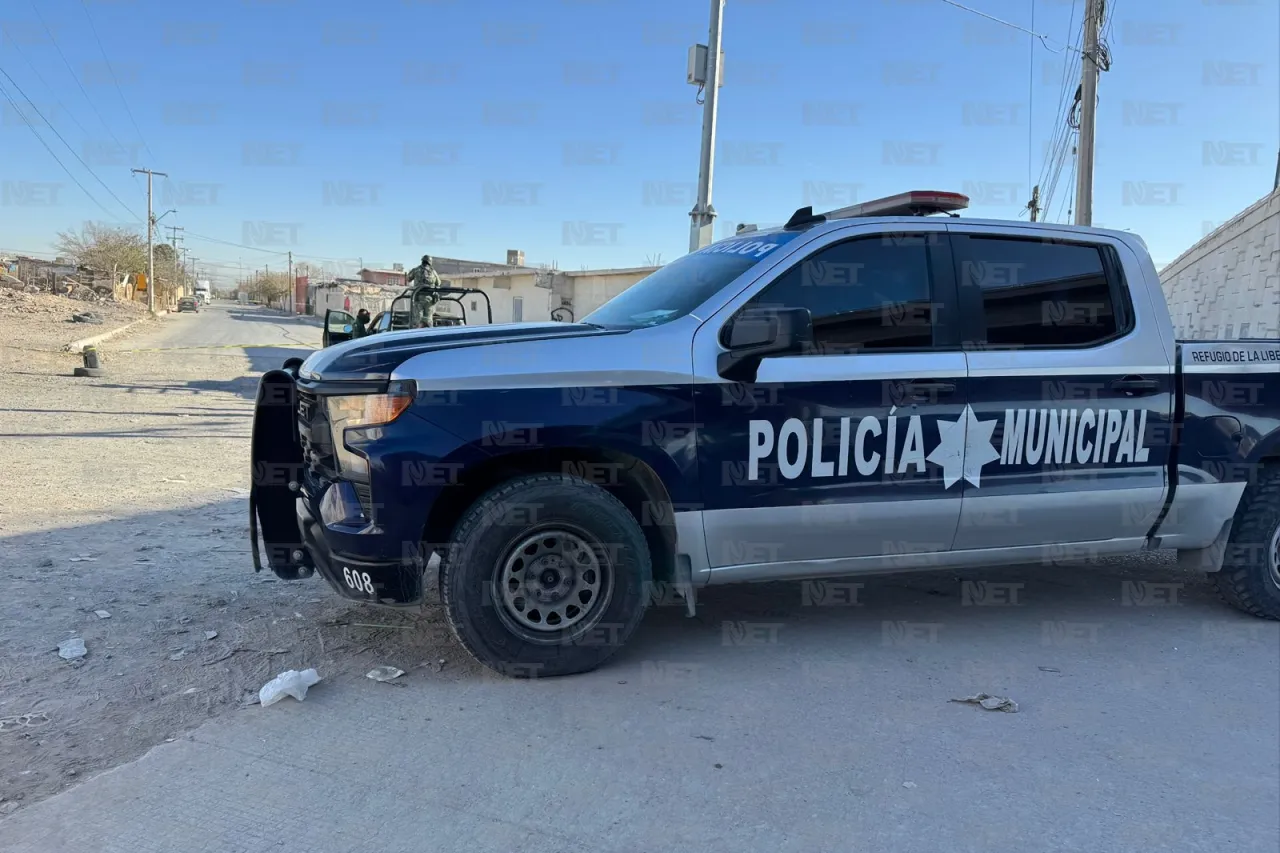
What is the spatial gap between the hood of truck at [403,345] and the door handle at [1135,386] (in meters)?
2.48

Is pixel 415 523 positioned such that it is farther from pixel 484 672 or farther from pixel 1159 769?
pixel 1159 769

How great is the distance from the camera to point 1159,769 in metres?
3.02

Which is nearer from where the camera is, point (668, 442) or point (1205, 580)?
point (668, 442)

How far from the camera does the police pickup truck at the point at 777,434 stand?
3334mm

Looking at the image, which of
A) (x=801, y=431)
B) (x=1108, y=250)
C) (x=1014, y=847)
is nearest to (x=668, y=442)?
(x=801, y=431)

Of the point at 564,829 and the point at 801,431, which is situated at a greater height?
the point at 801,431

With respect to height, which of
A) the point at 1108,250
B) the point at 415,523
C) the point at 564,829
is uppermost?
the point at 1108,250

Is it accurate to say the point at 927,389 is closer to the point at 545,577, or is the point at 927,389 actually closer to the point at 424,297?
the point at 545,577

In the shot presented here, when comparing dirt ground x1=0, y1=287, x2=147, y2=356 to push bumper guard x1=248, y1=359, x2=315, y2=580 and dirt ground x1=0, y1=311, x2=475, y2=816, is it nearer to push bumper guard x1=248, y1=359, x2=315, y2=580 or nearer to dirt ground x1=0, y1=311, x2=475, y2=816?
dirt ground x1=0, y1=311, x2=475, y2=816

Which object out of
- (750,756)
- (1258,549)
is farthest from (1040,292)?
(750,756)

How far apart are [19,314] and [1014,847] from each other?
119ft

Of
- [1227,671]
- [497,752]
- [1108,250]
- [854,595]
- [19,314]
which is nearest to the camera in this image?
[497,752]

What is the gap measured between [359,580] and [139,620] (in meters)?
1.44

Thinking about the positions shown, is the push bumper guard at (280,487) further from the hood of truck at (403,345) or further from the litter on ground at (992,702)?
the litter on ground at (992,702)
